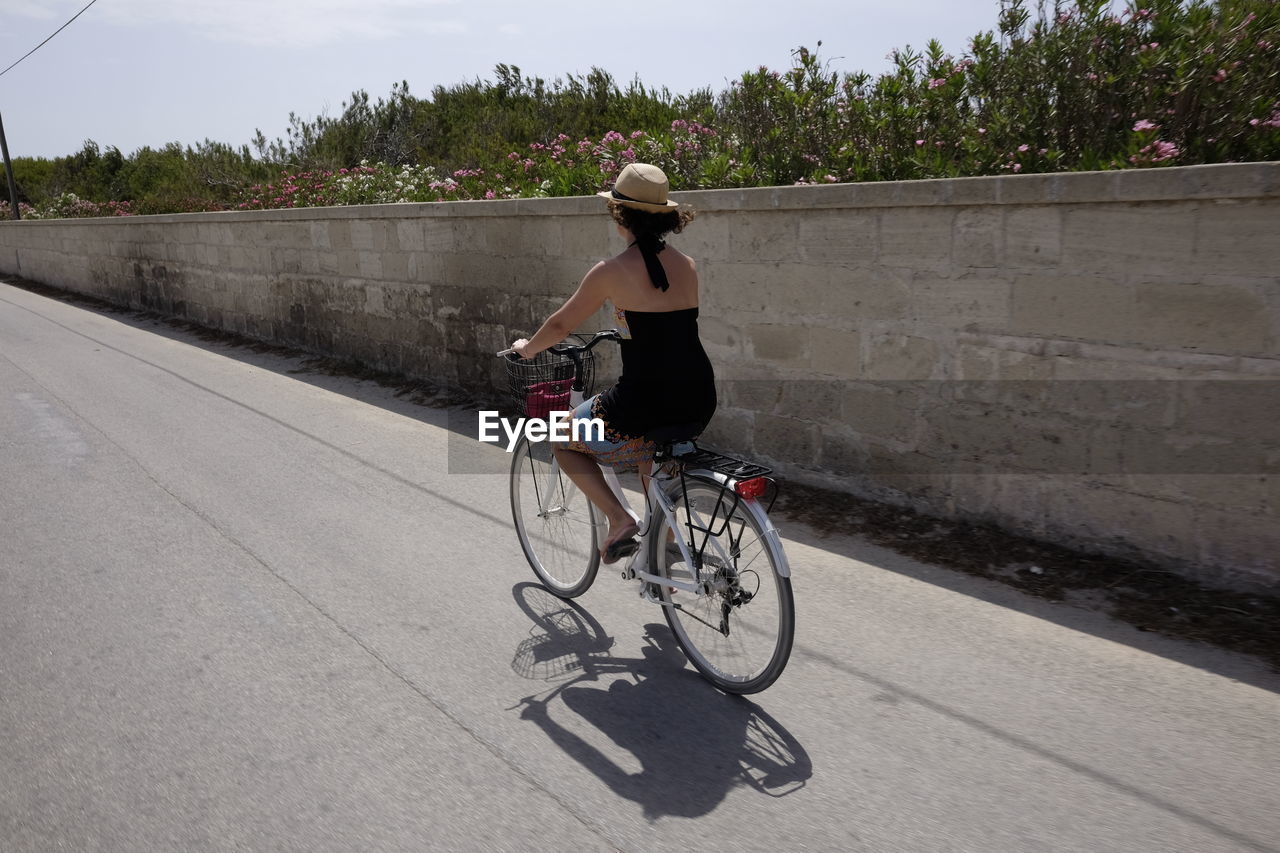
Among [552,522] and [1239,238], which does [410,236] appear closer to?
[552,522]

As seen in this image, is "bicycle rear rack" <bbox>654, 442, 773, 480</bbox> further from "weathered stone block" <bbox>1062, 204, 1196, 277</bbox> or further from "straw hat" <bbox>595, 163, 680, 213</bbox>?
"weathered stone block" <bbox>1062, 204, 1196, 277</bbox>

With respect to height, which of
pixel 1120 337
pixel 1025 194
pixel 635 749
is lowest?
pixel 635 749

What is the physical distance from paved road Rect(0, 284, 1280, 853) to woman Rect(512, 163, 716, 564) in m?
1.06

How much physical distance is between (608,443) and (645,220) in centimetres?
91

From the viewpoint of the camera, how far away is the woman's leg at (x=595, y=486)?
13.5ft

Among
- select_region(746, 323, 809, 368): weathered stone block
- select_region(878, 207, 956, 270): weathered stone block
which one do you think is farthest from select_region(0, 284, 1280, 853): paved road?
select_region(878, 207, 956, 270): weathered stone block

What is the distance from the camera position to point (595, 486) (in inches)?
164

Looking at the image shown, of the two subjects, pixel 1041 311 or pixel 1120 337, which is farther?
pixel 1041 311

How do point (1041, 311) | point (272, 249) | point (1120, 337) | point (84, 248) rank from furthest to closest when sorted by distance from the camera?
1. point (84, 248)
2. point (272, 249)
3. point (1041, 311)
4. point (1120, 337)

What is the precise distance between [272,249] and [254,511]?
803 cm

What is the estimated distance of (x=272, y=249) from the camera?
43.1 feet

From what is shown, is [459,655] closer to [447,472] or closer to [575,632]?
[575,632]

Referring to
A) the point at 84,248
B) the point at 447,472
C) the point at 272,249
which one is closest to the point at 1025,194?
the point at 447,472

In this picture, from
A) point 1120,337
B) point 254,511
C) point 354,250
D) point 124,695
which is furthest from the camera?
point 354,250
